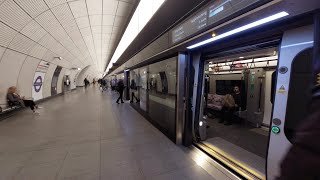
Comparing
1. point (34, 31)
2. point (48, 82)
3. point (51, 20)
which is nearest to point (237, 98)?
point (51, 20)

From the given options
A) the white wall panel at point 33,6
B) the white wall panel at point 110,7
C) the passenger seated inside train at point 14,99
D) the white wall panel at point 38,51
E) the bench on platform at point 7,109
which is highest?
the white wall panel at point 110,7

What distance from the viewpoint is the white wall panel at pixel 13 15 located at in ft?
12.9

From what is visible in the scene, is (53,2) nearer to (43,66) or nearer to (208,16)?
(208,16)

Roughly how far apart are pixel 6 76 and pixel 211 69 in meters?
9.25

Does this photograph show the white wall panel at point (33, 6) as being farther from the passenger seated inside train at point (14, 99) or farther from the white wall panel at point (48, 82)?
the white wall panel at point (48, 82)

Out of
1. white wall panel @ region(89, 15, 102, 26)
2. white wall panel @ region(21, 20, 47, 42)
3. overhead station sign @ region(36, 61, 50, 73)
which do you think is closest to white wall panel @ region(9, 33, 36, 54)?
white wall panel @ region(21, 20, 47, 42)

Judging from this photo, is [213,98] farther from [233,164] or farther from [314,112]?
[314,112]

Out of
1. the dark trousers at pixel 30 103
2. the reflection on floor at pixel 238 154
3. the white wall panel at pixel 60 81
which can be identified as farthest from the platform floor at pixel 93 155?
the white wall panel at pixel 60 81

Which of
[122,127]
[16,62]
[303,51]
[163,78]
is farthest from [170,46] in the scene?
[16,62]

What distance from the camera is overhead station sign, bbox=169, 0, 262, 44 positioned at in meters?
1.79

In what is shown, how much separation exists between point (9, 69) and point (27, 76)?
190 centimetres

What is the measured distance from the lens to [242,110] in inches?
226

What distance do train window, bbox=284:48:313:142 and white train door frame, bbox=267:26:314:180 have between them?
4cm

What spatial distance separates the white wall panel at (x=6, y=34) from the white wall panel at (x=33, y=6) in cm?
82
